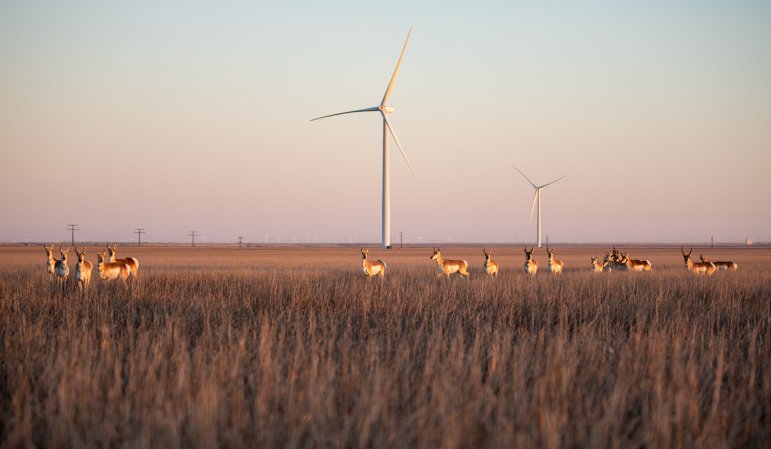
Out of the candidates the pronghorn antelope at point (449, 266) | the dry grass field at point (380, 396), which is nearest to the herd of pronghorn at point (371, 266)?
the pronghorn antelope at point (449, 266)

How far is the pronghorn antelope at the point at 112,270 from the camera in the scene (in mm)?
23039

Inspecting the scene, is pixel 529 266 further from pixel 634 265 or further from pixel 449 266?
pixel 634 265

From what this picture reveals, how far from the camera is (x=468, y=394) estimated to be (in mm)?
7102

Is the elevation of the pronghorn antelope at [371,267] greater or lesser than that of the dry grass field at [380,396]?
greater

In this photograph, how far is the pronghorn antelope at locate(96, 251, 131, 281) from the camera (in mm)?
23039

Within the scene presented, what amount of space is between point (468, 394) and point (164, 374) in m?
3.56

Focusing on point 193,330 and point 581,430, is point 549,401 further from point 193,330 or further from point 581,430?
point 193,330

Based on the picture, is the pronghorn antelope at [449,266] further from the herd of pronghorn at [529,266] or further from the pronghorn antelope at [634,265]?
the pronghorn antelope at [634,265]

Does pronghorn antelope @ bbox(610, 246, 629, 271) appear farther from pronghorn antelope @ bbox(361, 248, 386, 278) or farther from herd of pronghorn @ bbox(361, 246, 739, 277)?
pronghorn antelope @ bbox(361, 248, 386, 278)

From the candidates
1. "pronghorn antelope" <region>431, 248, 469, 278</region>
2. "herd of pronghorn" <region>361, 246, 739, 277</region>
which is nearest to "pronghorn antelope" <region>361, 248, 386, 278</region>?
"herd of pronghorn" <region>361, 246, 739, 277</region>

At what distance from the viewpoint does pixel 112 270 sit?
77.7 ft

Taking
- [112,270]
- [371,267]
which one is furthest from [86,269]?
[371,267]

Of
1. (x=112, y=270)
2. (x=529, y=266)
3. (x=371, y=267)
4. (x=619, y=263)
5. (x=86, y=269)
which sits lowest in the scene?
(x=619, y=263)

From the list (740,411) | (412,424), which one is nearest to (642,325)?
(740,411)
